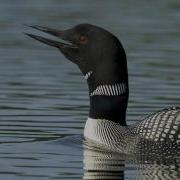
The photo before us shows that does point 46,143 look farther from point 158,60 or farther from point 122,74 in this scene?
point 158,60

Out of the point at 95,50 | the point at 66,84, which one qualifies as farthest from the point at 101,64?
the point at 66,84

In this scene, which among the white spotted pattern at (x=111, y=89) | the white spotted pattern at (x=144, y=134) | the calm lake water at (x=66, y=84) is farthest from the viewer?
the white spotted pattern at (x=111, y=89)

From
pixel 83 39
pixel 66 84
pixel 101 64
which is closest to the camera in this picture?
pixel 101 64

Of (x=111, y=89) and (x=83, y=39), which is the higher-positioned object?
(x=83, y=39)

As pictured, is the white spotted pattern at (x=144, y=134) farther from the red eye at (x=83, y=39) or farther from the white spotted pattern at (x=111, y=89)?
the red eye at (x=83, y=39)

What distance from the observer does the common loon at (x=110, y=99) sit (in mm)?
12078

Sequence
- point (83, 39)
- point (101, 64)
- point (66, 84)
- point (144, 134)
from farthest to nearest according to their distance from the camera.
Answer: point (66, 84)
point (83, 39)
point (101, 64)
point (144, 134)

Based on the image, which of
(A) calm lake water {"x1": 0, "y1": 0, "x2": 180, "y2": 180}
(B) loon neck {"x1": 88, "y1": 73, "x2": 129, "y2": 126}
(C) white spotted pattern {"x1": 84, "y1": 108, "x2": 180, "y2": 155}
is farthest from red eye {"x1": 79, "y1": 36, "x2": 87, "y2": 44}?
(A) calm lake water {"x1": 0, "y1": 0, "x2": 180, "y2": 180}

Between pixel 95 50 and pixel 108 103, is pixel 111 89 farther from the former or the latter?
pixel 95 50

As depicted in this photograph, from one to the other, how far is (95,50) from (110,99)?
0.51 m

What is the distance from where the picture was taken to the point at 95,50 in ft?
41.0

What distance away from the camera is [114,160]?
1183 centimetres

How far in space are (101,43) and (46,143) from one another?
3.63 feet

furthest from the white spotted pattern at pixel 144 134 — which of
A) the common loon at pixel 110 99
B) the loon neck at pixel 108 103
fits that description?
the loon neck at pixel 108 103
